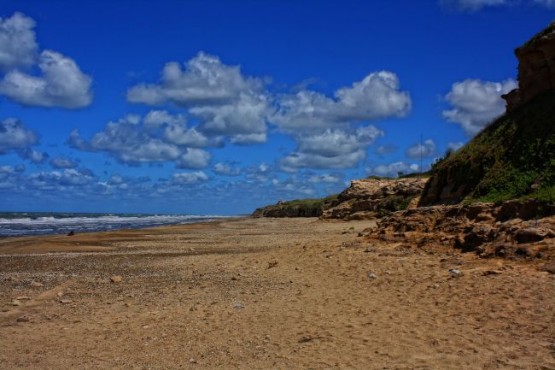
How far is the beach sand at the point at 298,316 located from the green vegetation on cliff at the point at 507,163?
4.03 metres

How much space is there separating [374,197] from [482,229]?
114 ft

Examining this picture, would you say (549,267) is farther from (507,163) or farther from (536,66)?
(536,66)

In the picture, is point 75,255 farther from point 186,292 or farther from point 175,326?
point 175,326

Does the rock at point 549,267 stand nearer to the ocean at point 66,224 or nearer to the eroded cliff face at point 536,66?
the eroded cliff face at point 536,66

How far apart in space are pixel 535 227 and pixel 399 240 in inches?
221

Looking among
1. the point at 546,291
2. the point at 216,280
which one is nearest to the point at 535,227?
the point at 546,291

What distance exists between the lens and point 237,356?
7684 millimetres

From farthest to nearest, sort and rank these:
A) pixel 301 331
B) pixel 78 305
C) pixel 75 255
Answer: pixel 75 255 < pixel 78 305 < pixel 301 331

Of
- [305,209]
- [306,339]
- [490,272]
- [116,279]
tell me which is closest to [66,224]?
[305,209]

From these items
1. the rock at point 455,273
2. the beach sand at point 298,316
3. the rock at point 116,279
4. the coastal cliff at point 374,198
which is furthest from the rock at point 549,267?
the coastal cliff at point 374,198

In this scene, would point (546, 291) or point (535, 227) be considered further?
point (535, 227)

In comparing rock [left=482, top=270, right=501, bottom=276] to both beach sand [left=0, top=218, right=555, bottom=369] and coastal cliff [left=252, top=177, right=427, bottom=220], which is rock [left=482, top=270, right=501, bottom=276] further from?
coastal cliff [left=252, top=177, right=427, bottom=220]

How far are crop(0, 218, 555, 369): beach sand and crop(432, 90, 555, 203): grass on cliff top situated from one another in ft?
12.6

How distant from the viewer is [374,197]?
4922cm
